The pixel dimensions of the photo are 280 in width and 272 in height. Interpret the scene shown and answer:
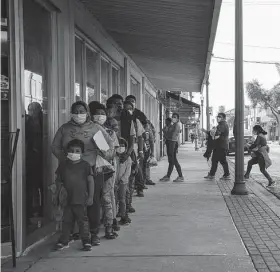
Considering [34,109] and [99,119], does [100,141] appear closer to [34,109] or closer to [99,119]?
[99,119]

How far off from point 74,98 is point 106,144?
5.79 ft

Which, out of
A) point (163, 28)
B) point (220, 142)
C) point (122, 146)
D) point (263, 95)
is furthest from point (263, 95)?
point (122, 146)

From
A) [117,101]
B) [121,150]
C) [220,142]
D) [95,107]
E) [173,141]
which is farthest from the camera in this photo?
[220,142]

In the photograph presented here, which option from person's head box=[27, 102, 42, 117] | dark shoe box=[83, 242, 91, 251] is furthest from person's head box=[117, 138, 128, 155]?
dark shoe box=[83, 242, 91, 251]

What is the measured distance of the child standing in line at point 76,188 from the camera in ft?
16.6

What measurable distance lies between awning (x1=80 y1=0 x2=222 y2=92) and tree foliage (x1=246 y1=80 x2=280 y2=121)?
171ft

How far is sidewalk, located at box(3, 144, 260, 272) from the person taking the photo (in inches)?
181

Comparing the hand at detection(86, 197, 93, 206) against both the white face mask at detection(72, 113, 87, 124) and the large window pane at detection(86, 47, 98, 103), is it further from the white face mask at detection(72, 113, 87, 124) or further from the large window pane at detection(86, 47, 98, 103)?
the large window pane at detection(86, 47, 98, 103)

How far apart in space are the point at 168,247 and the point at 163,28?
→ 497cm

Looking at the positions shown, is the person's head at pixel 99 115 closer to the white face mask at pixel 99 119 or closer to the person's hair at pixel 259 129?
the white face mask at pixel 99 119

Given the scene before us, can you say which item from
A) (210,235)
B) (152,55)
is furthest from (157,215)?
(152,55)

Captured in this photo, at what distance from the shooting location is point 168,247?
17.5 ft

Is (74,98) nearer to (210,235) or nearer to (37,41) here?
(37,41)

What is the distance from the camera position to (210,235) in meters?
5.95
